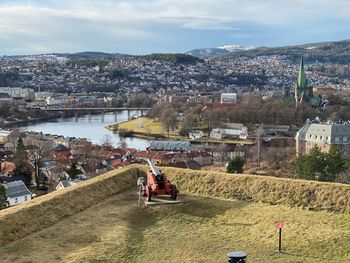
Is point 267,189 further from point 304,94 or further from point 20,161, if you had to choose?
point 304,94

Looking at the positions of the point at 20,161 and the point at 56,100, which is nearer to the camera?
the point at 20,161

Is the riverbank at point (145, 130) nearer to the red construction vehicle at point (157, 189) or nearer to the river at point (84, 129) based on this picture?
the river at point (84, 129)

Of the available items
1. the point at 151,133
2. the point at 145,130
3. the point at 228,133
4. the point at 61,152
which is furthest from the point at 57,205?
the point at 145,130

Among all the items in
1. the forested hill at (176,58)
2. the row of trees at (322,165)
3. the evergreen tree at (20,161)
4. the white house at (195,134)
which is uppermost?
the forested hill at (176,58)

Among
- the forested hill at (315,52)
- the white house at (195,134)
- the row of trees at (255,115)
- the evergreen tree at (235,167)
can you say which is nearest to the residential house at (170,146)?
the white house at (195,134)

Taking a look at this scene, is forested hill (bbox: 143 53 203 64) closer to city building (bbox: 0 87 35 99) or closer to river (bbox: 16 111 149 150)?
city building (bbox: 0 87 35 99)

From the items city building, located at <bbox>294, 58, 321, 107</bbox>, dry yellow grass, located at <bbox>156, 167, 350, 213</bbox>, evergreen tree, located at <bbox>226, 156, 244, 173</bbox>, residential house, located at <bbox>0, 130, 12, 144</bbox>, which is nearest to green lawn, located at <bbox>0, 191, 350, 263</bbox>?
dry yellow grass, located at <bbox>156, 167, 350, 213</bbox>
